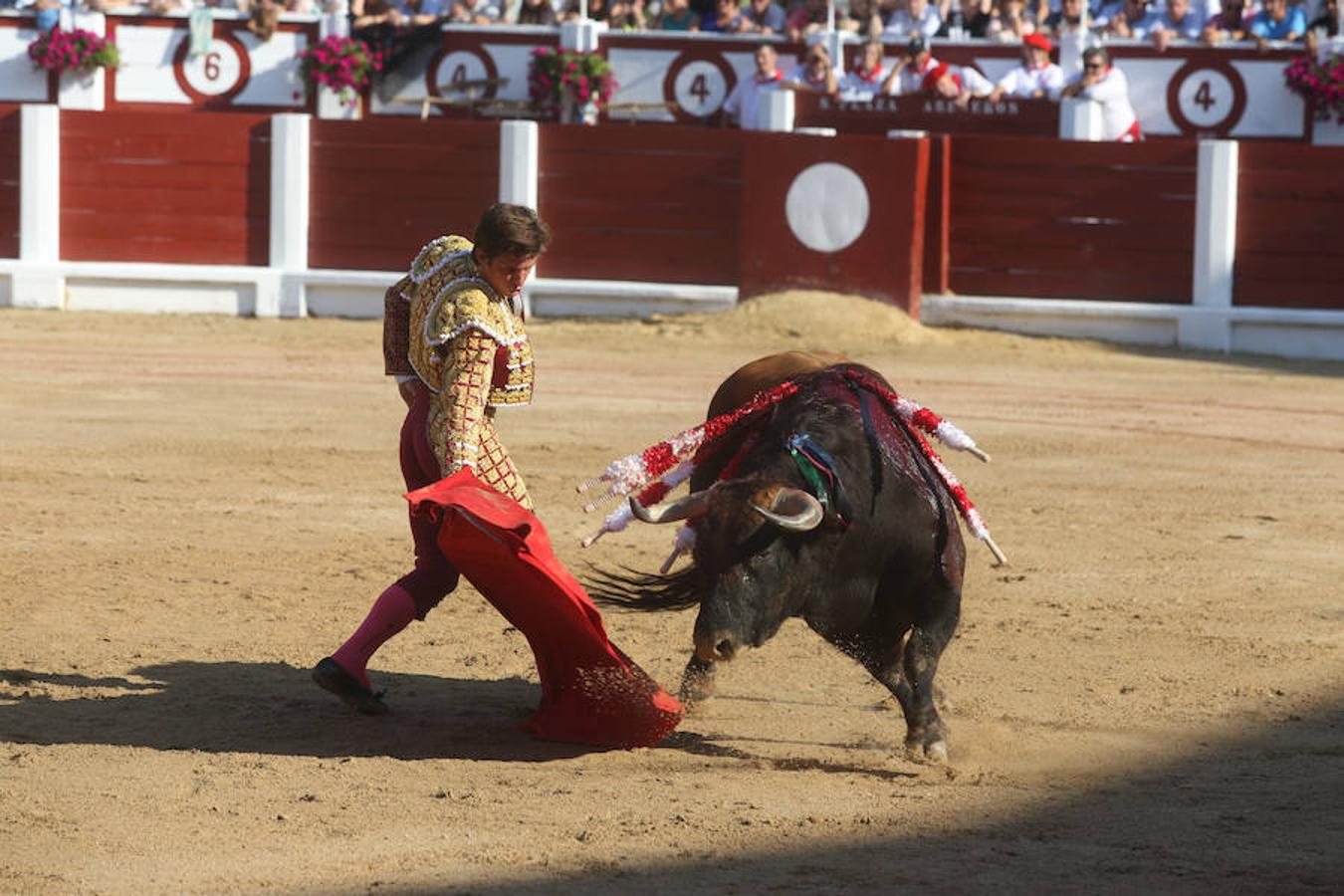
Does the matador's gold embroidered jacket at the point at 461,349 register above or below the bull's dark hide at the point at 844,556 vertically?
→ above

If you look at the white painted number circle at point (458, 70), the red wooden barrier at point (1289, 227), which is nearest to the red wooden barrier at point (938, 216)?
the red wooden barrier at point (1289, 227)

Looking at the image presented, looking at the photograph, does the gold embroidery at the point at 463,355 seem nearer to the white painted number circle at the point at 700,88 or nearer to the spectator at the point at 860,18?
the spectator at the point at 860,18

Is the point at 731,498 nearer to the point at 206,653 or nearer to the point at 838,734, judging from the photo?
the point at 838,734

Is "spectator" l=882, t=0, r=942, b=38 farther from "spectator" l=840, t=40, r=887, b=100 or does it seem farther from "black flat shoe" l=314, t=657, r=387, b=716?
"black flat shoe" l=314, t=657, r=387, b=716

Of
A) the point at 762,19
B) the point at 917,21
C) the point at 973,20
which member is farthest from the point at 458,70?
the point at 973,20

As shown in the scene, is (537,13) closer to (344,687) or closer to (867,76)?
(867,76)

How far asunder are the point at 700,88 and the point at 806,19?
2.68ft

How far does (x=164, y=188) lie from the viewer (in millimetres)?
11938

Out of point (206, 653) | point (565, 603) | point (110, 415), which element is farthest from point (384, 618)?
point (110, 415)

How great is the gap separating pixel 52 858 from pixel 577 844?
0.78 m

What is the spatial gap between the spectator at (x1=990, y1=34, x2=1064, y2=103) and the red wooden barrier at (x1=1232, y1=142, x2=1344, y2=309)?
150cm

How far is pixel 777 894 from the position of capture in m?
2.96

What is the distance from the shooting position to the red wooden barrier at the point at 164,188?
11.9m

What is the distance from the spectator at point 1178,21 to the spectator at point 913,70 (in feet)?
5.37
